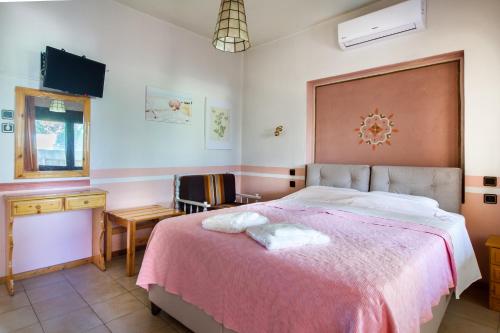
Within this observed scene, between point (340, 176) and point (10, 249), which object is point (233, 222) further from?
point (10, 249)

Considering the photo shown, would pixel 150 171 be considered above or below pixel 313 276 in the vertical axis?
above

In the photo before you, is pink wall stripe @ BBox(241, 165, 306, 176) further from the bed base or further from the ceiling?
the bed base

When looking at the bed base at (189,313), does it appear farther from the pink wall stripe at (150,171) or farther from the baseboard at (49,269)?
the pink wall stripe at (150,171)

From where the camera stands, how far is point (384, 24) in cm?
306

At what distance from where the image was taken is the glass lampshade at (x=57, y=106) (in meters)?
2.97

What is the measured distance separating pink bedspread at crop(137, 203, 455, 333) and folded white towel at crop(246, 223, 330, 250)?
1.9 inches

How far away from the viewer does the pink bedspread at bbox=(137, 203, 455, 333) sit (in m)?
1.16

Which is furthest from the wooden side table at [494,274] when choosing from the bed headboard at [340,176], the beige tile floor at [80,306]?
the beige tile floor at [80,306]

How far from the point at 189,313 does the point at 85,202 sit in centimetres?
174

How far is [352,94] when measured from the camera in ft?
12.0

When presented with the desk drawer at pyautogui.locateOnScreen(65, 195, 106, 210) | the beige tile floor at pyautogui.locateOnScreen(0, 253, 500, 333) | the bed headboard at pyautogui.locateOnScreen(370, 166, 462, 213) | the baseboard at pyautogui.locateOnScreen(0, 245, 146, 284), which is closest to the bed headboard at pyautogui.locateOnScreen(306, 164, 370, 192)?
the bed headboard at pyautogui.locateOnScreen(370, 166, 462, 213)

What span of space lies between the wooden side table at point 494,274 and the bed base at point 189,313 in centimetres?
75

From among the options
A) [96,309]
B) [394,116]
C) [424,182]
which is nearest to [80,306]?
[96,309]

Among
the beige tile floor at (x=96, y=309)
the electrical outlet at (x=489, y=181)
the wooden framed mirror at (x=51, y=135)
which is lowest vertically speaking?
the beige tile floor at (x=96, y=309)
